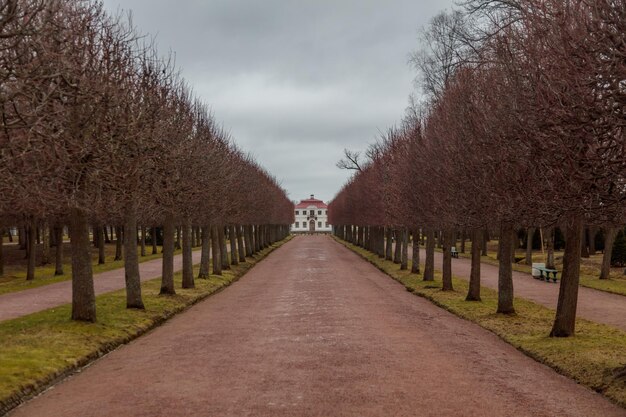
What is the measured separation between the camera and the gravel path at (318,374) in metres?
9.20

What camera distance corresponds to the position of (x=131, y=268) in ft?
66.0

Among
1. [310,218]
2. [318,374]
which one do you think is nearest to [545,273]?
[318,374]

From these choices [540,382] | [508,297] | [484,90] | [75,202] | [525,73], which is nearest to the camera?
[540,382]

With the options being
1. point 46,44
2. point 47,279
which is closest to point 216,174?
point 47,279

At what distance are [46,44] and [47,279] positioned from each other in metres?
25.8

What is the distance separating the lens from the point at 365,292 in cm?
2662

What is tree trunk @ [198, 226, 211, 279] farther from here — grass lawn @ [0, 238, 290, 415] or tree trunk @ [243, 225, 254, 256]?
tree trunk @ [243, 225, 254, 256]

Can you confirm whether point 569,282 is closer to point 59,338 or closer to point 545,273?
point 59,338

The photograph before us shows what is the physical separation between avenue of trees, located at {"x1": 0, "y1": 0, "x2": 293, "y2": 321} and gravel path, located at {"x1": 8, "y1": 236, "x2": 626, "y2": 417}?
3.75m

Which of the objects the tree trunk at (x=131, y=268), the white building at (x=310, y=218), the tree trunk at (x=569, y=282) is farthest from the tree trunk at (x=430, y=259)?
the white building at (x=310, y=218)

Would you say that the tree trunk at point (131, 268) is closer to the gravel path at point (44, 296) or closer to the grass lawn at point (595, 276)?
the gravel path at point (44, 296)

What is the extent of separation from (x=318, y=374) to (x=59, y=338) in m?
6.87

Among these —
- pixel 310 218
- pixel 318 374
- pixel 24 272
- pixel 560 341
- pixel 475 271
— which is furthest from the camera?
pixel 310 218

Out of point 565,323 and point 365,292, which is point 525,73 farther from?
point 365,292
